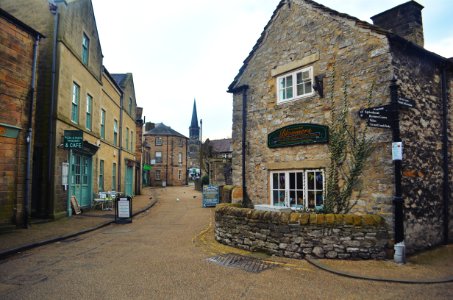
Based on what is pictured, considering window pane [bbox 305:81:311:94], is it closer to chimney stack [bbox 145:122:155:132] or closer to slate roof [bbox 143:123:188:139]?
slate roof [bbox 143:123:188:139]

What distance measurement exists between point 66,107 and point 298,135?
10153 millimetres

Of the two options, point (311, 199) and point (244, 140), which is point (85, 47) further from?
point (311, 199)

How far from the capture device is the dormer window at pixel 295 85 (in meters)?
10.1

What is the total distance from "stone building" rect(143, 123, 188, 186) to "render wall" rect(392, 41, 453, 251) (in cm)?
4852

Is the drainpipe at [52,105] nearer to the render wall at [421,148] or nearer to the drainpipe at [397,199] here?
the drainpipe at [397,199]

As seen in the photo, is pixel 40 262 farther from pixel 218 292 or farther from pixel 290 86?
pixel 290 86

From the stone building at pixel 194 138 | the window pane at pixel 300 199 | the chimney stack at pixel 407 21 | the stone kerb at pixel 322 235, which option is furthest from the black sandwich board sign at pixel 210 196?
the stone building at pixel 194 138

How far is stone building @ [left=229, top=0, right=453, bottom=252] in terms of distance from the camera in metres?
8.12

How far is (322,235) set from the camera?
24.3 ft

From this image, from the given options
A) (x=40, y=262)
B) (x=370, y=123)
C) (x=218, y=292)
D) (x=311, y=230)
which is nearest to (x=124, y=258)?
(x=40, y=262)

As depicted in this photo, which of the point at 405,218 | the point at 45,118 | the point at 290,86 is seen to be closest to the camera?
the point at 405,218

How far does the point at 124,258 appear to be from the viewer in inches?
296

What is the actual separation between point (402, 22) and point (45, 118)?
1332 centimetres

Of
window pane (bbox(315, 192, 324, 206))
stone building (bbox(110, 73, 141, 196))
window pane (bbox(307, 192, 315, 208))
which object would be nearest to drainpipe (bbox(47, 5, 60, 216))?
window pane (bbox(307, 192, 315, 208))
